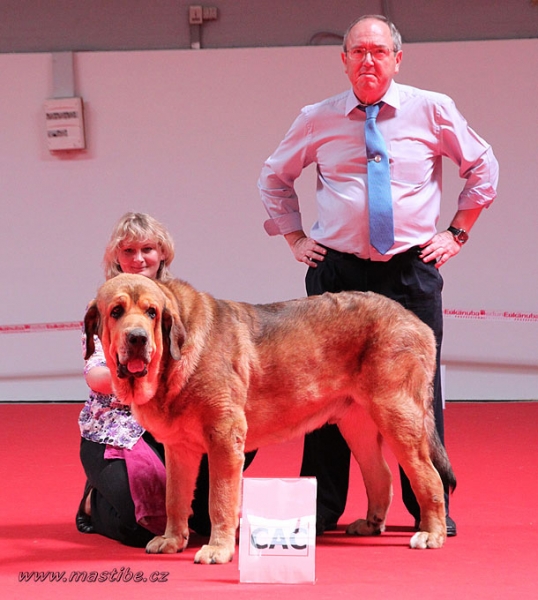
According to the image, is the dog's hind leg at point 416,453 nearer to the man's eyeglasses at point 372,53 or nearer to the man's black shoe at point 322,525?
the man's black shoe at point 322,525

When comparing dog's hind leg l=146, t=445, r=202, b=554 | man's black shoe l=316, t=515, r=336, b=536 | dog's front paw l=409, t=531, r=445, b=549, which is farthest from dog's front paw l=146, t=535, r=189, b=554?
dog's front paw l=409, t=531, r=445, b=549

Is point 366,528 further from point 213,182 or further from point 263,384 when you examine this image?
point 213,182

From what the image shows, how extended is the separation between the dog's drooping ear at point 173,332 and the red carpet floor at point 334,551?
0.81m

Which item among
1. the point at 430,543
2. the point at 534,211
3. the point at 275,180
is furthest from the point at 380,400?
the point at 534,211

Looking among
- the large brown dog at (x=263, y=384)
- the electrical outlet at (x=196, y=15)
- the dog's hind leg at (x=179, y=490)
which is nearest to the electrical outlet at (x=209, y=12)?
the electrical outlet at (x=196, y=15)

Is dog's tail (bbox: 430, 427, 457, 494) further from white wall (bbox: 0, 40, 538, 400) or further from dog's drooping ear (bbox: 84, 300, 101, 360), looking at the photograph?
white wall (bbox: 0, 40, 538, 400)

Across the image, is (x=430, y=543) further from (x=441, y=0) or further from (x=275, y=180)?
(x=441, y=0)

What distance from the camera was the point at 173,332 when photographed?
11.5ft

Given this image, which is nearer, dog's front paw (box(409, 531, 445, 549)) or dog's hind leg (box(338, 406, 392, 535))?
dog's front paw (box(409, 531, 445, 549))

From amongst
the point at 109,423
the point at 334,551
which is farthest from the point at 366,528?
the point at 109,423

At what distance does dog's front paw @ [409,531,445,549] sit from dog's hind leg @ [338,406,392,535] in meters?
0.34

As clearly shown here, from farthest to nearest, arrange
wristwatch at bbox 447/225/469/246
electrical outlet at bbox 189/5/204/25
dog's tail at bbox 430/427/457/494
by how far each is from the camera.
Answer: electrical outlet at bbox 189/5/204/25
wristwatch at bbox 447/225/469/246
dog's tail at bbox 430/427/457/494

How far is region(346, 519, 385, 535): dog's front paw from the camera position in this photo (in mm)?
4038

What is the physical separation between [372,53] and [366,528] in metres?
2.08
